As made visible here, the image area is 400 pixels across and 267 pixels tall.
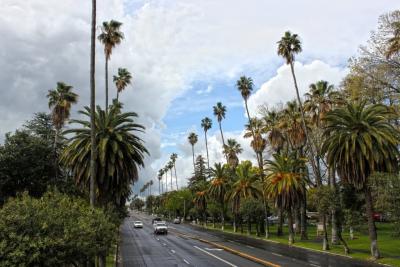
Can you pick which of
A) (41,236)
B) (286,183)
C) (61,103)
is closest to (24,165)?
(61,103)

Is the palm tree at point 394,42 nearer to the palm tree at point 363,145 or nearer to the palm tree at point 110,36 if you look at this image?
the palm tree at point 363,145

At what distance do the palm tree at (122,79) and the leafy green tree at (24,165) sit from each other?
11.2 m

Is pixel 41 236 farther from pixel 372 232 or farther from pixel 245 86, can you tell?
pixel 245 86

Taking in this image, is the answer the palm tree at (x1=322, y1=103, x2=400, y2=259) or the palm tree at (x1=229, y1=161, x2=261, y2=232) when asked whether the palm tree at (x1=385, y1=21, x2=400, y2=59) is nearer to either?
the palm tree at (x1=322, y1=103, x2=400, y2=259)

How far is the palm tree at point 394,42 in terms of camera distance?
3007cm

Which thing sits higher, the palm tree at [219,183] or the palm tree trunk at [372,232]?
the palm tree at [219,183]

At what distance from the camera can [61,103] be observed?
54250mm

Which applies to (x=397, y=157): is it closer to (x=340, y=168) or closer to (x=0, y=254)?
(x=340, y=168)

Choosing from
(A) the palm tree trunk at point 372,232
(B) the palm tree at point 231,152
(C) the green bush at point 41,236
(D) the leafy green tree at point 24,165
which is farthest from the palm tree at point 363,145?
(B) the palm tree at point 231,152

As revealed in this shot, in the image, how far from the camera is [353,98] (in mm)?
37812

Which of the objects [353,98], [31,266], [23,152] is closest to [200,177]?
[23,152]

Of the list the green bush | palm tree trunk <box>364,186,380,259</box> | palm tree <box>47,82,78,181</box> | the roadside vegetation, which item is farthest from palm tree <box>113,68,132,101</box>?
the green bush

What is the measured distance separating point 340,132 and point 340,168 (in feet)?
8.95

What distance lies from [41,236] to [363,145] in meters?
27.0
